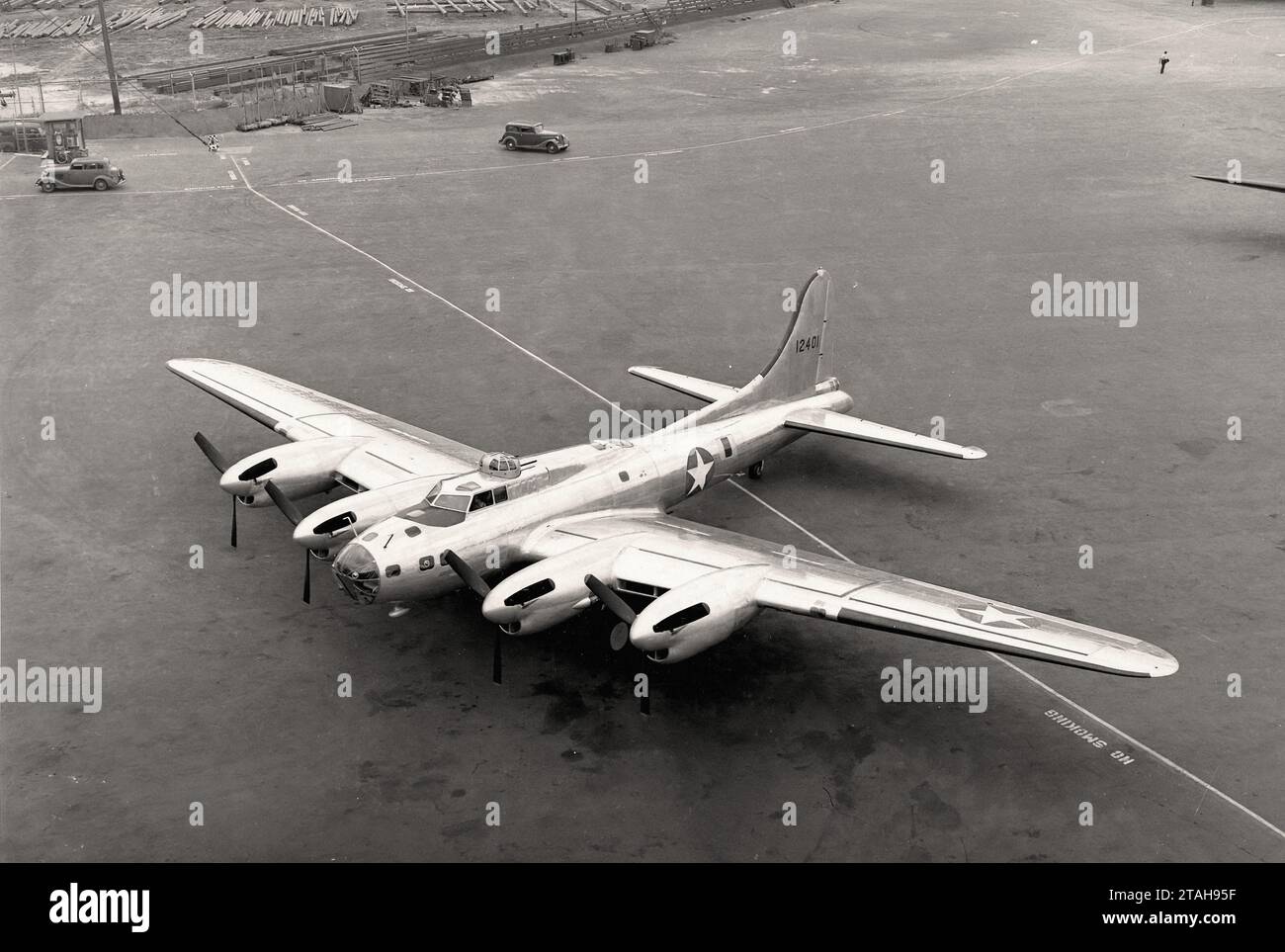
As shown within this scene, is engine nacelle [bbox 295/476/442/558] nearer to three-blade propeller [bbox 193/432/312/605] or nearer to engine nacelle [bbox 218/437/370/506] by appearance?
three-blade propeller [bbox 193/432/312/605]

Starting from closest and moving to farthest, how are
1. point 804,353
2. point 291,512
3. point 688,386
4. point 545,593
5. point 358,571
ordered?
point 545,593, point 358,571, point 291,512, point 804,353, point 688,386

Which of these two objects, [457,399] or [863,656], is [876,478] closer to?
[863,656]

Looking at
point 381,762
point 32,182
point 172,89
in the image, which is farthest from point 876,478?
point 172,89

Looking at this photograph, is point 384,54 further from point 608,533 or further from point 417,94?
point 608,533

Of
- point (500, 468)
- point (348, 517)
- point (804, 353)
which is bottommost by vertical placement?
point (348, 517)

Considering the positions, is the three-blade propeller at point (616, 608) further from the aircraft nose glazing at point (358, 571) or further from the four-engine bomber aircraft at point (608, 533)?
the aircraft nose glazing at point (358, 571)

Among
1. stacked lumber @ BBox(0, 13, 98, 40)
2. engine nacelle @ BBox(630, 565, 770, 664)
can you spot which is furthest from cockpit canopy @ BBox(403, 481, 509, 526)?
stacked lumber @ BBox(0, 13, 98, 40)

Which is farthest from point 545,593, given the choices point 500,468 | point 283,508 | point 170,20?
point 170,20
